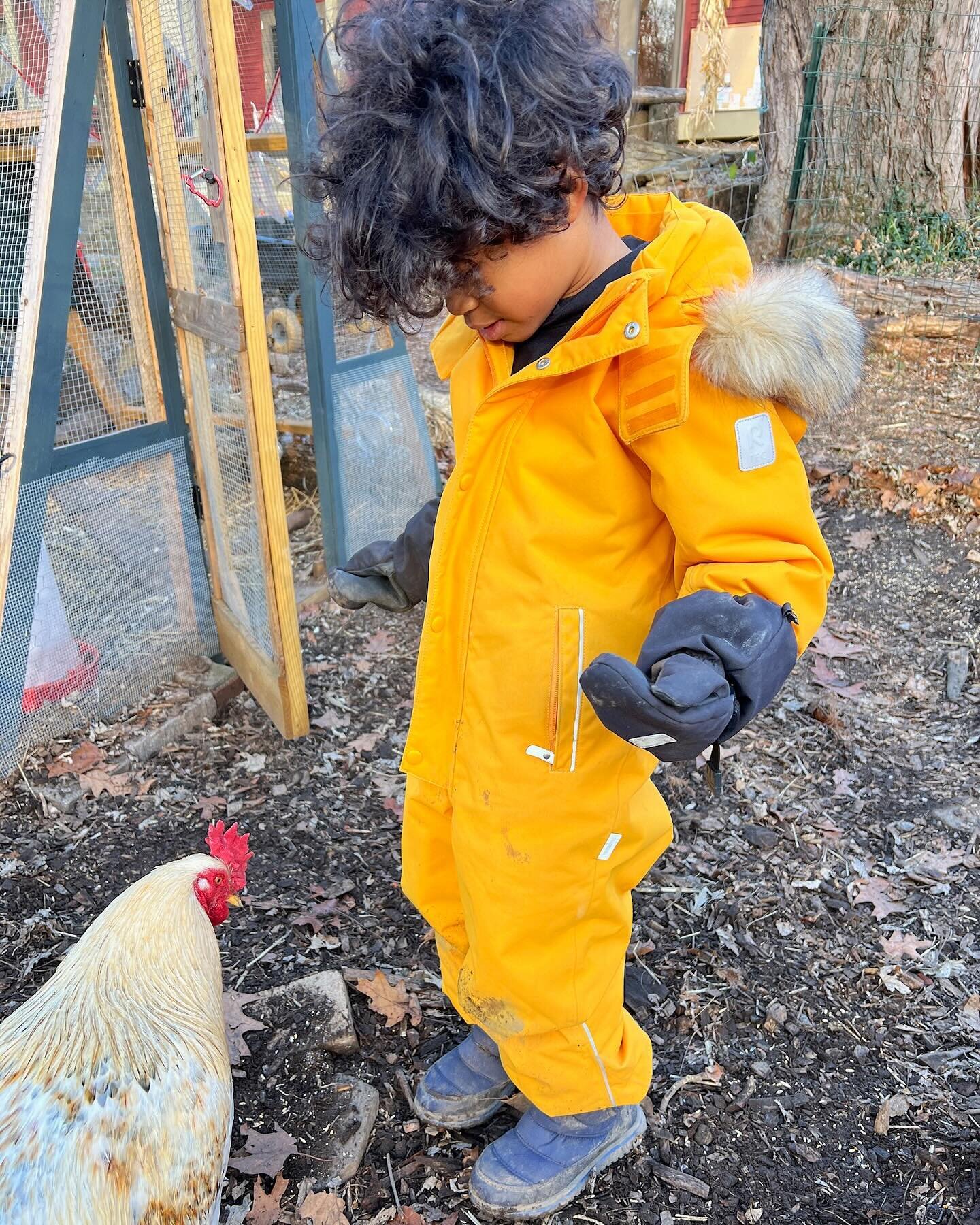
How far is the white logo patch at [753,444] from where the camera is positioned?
1.45 meters

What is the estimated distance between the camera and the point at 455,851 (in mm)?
1892

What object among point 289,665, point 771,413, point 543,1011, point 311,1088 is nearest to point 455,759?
point 543,1011

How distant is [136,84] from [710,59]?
10.9 m

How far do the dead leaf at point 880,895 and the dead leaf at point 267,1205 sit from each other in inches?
74.0

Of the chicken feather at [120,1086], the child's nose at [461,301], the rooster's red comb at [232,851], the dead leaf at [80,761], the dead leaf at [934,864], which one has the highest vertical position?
the child's nose at [461,301]

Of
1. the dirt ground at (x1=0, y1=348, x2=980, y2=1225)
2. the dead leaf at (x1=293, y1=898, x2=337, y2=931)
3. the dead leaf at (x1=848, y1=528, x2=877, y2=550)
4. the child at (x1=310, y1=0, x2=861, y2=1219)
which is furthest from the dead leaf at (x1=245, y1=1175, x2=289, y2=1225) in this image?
the dead leaf at (x1=848, y1=528, x2=877, y2=550)

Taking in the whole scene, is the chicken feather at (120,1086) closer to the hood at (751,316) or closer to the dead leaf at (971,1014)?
the hood at (751,316)

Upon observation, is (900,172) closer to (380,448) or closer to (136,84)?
(380,448)

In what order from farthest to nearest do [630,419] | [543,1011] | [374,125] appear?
1. [543,1011]
2. [630,419]
3. [374,125]

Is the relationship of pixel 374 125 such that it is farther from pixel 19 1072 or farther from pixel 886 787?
pixel 886 787

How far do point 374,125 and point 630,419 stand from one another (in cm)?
60

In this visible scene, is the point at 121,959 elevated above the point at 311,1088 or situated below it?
above

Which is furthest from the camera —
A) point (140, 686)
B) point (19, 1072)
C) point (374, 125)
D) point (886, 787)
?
point (140, 686)

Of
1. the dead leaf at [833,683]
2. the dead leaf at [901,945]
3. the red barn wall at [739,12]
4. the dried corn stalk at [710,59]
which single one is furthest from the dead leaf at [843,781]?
the red barn wall at [739,12]
